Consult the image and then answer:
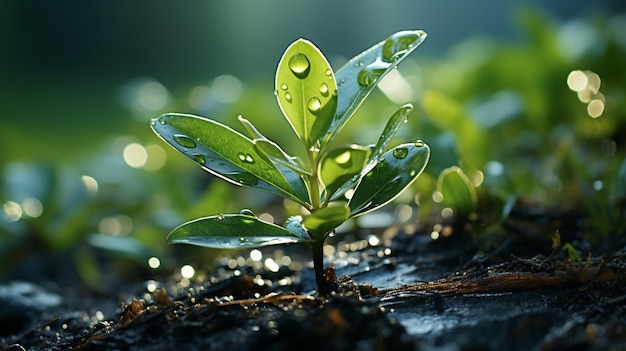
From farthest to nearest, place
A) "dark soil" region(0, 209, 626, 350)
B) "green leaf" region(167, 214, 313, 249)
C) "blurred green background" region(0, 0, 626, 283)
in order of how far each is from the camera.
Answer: "blurred green background" region(0, 0, 626, 283) → "green leaf" region(167, 214, 313, 249) → "dark soil" region(0, 209, 626, 350)

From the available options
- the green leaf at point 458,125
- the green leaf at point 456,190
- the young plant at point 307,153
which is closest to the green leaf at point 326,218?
the young plant at point 307,153

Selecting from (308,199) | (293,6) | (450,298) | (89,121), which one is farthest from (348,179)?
(293,6)

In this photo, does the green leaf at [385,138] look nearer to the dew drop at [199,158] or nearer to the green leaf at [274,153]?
the green leaf at [274,153]

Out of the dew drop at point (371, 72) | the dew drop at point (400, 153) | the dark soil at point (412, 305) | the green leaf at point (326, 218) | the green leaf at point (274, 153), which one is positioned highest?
the dew drop at point (371, 72)

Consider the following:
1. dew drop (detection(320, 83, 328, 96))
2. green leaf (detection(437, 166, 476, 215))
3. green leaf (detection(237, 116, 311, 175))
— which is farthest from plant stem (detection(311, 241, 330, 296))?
green leaf (detection(437, 166, 476, 215))

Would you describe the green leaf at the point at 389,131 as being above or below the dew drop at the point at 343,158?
above

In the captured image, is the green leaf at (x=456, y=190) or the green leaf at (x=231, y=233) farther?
the green leaf at (x=456, y=190)

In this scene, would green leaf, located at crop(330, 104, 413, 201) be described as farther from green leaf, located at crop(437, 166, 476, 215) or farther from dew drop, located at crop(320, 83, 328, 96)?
green leaf, located at crop(437, 166, 476, 215)
